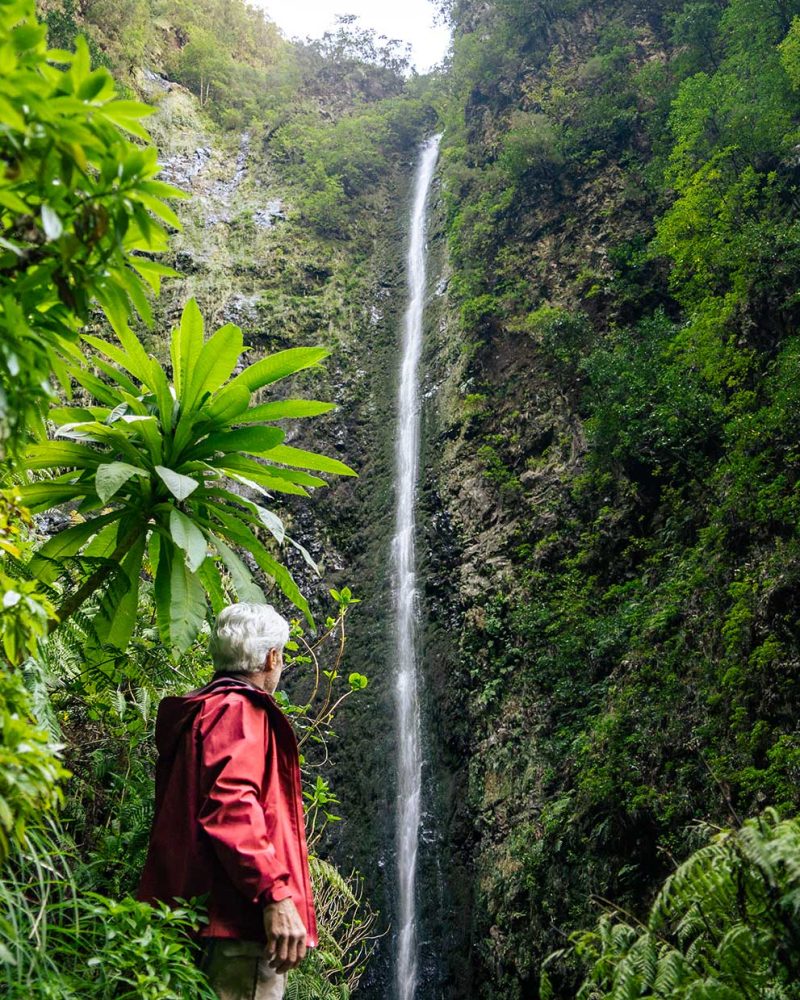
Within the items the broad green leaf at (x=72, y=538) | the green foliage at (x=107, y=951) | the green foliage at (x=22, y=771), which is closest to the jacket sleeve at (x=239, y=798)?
the green foliage at (x=107, y=951)

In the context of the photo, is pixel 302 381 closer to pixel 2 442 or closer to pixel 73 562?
pixel 73 562

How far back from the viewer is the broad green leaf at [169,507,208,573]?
2432 millimetres

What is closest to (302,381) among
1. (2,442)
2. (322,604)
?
(322,604)

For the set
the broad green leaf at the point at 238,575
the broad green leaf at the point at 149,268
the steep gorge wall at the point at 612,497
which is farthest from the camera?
the steep gorge wall at the point at 612,497

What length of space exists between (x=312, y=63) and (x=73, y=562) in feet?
65.2

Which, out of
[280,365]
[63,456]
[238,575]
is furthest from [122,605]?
[280,365]

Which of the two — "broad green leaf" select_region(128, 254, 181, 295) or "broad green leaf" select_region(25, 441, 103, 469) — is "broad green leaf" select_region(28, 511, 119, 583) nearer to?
"broad green leaf" select_region(25, 441, 103, 469)

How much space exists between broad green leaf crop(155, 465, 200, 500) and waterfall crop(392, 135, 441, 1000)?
186 inches

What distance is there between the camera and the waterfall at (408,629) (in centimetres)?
593

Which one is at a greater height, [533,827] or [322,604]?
[322,604]

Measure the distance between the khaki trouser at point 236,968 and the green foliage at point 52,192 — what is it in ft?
4.25

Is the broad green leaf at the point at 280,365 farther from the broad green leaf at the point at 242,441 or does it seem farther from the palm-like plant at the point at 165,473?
the broad green leaf at the point at 242,441

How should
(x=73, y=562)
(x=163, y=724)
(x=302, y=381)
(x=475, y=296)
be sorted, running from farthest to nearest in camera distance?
(x=302, y=381) < (x=475, y=296) < (x=73, y=562) < (x=163, y=724)

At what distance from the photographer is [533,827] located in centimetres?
526
